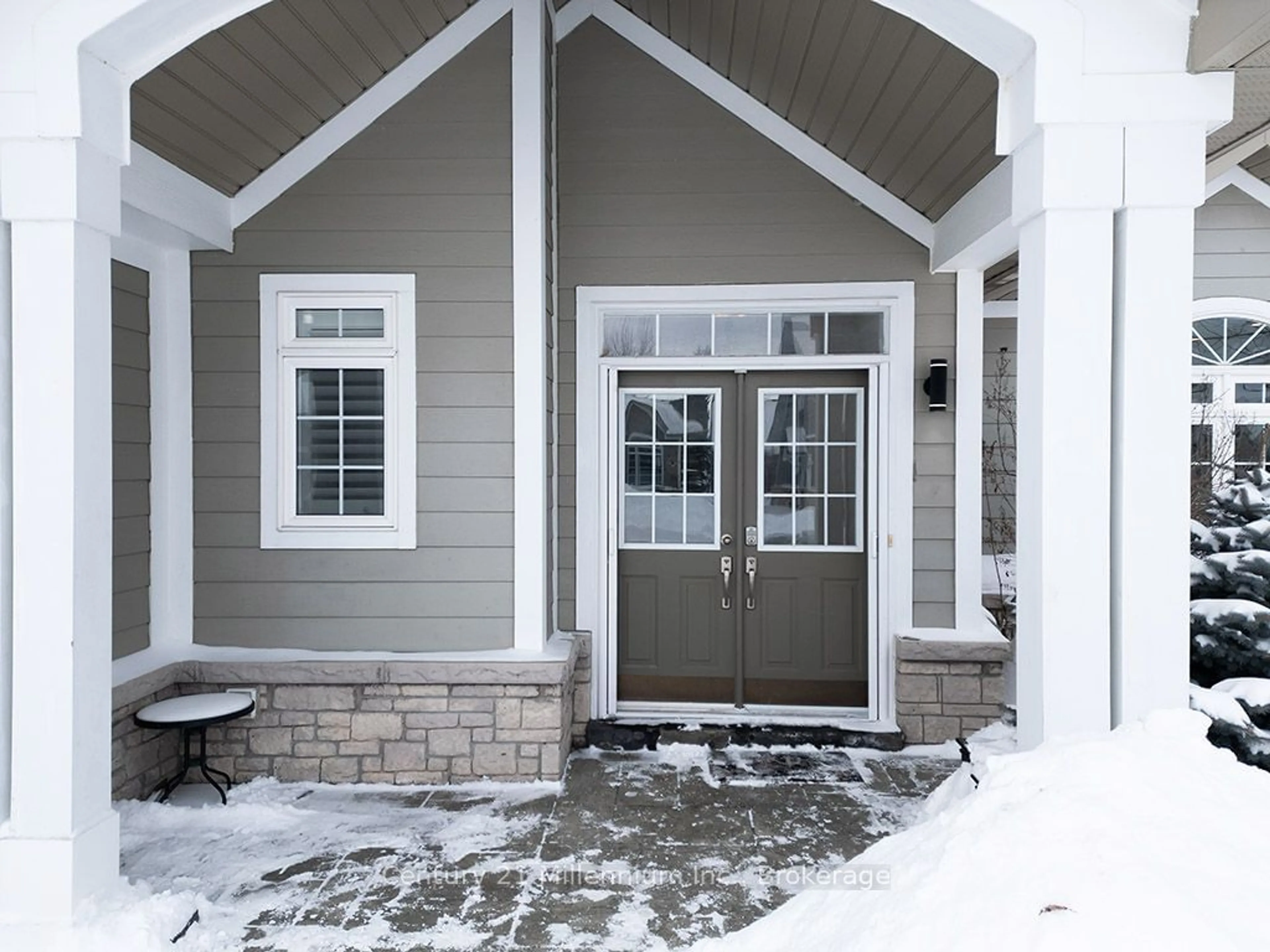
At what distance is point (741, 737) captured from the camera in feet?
15.9

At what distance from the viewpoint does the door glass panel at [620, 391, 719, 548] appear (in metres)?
5.27

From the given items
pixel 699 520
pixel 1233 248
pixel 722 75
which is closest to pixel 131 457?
pixel 699 520

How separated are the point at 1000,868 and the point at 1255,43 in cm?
222

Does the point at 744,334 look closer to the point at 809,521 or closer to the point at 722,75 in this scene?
the point at 809,521

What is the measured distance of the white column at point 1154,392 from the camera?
8.38ft

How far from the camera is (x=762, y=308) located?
16.6 feet

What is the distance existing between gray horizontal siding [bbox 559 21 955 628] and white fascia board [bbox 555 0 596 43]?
5 centimetres

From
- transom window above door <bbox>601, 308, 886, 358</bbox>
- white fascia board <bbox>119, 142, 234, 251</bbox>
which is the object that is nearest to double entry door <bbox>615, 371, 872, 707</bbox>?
transom window above door <bbox>601, 308, 886, 358</bbox>

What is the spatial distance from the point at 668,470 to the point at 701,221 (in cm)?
142

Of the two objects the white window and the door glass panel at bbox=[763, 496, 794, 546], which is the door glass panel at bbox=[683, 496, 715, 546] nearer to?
the door glass panel at bbox=[763, 496, 794, 546]

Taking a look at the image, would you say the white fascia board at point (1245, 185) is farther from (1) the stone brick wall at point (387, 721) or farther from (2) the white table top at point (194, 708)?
(2) the white table top at point (194, 708)

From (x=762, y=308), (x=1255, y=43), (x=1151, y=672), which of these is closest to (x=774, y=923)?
(x=1151, y=672)

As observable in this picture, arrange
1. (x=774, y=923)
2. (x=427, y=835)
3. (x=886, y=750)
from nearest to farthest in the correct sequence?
(x=774, y=923)
(x=427, y=835)
(x=886, y=750)

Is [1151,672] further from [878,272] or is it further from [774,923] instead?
[878,272]
